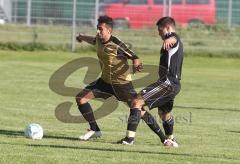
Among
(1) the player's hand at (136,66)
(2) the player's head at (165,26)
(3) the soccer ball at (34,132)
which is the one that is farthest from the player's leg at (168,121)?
(3) the soccer ball at (34,132)

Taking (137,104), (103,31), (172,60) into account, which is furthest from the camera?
(103,31)

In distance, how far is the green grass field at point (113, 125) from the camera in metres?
9.99

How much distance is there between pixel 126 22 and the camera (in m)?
31.8

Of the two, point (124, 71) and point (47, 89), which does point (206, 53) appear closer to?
point (47, 89)

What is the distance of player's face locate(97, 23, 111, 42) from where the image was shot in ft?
38.0

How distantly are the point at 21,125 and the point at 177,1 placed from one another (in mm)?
18896

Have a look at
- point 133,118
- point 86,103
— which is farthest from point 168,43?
point 86,103

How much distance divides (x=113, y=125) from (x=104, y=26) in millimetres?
2767

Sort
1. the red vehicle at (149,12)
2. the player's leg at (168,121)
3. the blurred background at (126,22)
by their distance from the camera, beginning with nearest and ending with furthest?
the player's leg at (168,121) → the blurred background at (126,22) → the red vehicle at (149,12)

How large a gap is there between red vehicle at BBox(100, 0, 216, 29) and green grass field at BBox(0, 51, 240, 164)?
5.45m

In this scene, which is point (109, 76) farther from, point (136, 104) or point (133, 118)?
point (133, 118)

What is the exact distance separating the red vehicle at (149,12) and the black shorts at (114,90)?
1980 centimetres

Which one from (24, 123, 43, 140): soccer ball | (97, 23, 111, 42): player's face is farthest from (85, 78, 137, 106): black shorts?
(24, 123, 43, 140): soccer ball

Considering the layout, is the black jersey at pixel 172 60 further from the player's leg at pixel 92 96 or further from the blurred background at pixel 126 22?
the blurred background at pixel 126 22
